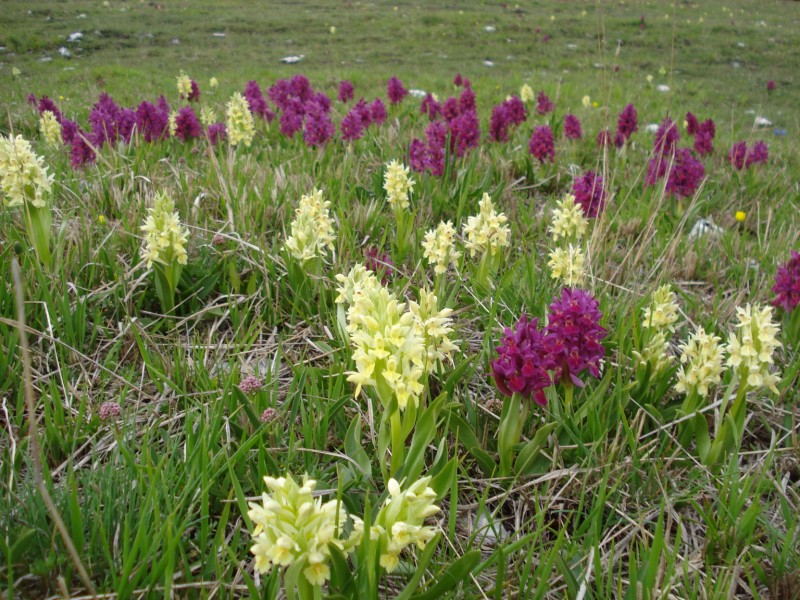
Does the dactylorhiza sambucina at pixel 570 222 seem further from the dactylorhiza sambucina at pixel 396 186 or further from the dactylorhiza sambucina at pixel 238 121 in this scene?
the dactylorhiza sambucina at pixel 238 121

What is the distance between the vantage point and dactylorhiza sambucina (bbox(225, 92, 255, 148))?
4930mm

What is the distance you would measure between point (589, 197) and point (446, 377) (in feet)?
6.33

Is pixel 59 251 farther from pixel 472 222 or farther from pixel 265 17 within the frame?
pixel 265 17

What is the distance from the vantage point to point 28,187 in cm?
267

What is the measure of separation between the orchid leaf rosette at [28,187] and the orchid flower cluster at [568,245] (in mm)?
2218

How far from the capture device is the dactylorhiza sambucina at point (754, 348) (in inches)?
74.1

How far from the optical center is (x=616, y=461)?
6.32 feet

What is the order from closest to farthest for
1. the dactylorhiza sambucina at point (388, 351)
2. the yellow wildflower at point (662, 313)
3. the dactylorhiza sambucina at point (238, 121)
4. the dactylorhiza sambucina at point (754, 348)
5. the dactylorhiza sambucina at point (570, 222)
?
1. the dactylorhiza sambucina at point (388, 351)
2. the dactylorhiza sambucina at point (754, 348)
3. the yellow wildflower at point (662, 313)
4. the dactylorhiza sambucina at point (570, 222)
5. the dactylorhiza sambucina at point (238, 121)

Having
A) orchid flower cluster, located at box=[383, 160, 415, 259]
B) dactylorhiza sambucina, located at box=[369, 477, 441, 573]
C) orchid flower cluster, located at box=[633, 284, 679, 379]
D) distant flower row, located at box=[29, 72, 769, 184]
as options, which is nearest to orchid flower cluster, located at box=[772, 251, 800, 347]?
orchid flower cluster, located at box=[633, 284, 679, 379]

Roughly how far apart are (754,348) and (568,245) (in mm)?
1248

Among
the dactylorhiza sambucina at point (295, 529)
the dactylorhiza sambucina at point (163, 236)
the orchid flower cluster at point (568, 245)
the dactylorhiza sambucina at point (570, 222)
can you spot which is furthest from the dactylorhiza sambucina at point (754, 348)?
the dactylorhiza sambucina at point (163, 236)

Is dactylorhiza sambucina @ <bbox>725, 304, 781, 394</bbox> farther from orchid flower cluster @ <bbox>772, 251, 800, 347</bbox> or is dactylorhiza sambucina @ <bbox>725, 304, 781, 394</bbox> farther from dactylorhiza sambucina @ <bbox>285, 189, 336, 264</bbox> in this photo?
dactylorhiza sambucina @ <bbox>285, 189, 336, 264</bbox>

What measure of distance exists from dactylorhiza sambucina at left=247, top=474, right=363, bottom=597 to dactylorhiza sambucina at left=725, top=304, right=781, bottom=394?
55.9 inches

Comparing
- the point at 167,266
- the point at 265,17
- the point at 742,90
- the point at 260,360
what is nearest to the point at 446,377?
the point at 260,360
